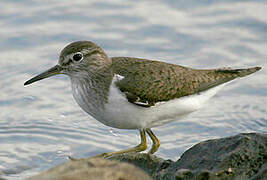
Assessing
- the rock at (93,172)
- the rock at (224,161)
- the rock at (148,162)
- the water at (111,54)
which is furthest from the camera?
the water at (111,54)

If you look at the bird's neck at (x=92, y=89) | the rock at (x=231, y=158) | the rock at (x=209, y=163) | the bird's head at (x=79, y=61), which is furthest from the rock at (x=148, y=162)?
the bird's head at (x=79, y=61)

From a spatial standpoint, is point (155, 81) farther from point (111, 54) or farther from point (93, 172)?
point (111, 54)

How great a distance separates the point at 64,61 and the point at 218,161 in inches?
102

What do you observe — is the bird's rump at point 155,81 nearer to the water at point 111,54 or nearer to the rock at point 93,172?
the water at point 111,54

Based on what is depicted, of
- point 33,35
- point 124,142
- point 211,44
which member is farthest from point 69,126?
point 211,44

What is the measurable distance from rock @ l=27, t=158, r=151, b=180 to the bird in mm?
2251

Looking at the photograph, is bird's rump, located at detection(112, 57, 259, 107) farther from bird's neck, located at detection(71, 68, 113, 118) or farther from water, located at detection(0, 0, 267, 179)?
water, located at detection(0, 0, 267, 179)

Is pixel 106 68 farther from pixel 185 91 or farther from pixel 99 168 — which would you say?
pixel 99 168

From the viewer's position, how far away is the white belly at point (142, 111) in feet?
21.0

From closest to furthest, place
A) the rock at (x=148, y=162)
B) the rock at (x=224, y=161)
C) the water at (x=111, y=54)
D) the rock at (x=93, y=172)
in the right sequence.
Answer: the rock at (x=93, y=172), the rock at (x=224, y=161), the rock at (x=148, y=162), the water at (x=111, y=54)

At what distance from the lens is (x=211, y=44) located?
10.4m

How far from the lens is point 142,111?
6.60 m

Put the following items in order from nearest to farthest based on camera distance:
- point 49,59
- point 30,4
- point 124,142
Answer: point 124,142 < point 49,59 < point 30,4

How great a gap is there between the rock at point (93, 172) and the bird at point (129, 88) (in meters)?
2.25
